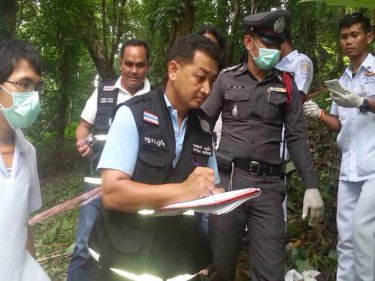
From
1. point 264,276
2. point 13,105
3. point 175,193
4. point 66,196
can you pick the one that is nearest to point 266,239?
point 264,276

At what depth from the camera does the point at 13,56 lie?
1902mm

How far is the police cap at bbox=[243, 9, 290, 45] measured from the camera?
2926 millimetres

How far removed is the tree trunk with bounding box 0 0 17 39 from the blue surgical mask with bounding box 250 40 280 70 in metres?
6.42

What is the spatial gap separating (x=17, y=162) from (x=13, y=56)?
1.48 ft

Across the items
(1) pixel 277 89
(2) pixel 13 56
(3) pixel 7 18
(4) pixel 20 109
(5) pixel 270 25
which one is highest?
(3) pixel 7 18

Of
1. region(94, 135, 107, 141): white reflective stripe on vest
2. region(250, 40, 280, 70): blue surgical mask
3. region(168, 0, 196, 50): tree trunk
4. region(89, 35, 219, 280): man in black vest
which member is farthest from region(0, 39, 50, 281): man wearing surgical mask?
region(168, 0, 196, 50): tree trunk

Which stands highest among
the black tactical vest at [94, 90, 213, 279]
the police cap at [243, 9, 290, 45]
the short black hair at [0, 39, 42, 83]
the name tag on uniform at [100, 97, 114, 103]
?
the police cap at [243, 9, 290, 45]

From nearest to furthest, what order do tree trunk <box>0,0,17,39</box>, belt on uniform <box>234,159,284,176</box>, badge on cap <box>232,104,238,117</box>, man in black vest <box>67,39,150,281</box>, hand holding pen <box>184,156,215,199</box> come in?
hand holding pen <box>184,156,215,199</box> → belt on uniform <box>234,159,284,176</box> → badge on cap <box>232,104,238,117</box> → man in black vest <box>67,39,150,281</box> → tree trunk <box>0,0,17,39</box>

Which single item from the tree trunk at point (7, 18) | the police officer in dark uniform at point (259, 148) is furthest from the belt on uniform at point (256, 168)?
the tree trunk at point (7, 18)

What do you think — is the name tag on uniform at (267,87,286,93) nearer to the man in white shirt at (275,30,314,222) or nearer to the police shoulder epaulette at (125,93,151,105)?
the man in white shirt at (275,30,314,222)

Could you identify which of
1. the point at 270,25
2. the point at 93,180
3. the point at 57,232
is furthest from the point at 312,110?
the point at 57,232

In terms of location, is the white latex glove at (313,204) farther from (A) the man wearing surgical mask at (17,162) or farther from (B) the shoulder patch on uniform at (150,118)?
(A) the man wearing surgical mask at (17,162)

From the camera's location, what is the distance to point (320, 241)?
415cm

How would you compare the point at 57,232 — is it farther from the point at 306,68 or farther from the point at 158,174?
the point at 158,174
